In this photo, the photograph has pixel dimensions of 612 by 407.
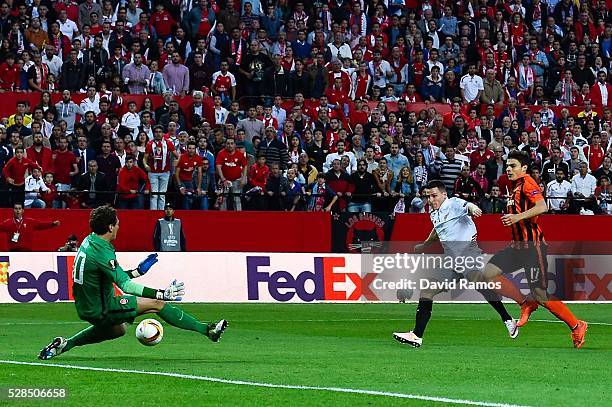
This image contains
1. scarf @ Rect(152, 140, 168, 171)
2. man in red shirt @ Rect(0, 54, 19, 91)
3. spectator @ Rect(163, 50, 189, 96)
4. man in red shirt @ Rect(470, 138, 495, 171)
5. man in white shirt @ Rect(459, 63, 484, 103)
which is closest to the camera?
scarf @ Rect(152, 140, 168, 171)

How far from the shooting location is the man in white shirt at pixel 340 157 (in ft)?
94.8

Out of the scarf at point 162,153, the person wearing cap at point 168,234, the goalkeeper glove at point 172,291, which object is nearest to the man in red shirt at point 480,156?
the person wearing cap at point 168,234

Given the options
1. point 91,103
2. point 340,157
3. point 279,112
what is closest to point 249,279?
point 340,157

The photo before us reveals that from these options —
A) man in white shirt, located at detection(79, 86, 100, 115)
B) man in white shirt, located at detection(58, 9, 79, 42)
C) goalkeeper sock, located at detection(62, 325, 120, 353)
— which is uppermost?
man in white shirt, located at detection(58, 9, 79, 42)

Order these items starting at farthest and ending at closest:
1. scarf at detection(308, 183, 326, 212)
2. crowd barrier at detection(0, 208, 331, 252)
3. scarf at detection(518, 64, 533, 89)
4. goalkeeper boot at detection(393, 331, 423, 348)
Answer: scarf at detection(518, 64, 533, 89)
scarf at detection(308, 183, 326, 212)
crowd barrier at detection(0, 208, 331, 252)
goalkeeper boot at detection(393, 331, 423, 348)

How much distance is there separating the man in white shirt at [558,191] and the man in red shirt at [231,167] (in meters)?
7.51

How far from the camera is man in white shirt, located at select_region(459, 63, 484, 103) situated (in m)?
33.7

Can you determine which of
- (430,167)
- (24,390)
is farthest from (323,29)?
(24,390)

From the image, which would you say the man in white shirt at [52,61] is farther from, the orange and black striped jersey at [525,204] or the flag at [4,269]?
the orange and black striped jersey at [525,204]

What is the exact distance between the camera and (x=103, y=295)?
12.3 meters

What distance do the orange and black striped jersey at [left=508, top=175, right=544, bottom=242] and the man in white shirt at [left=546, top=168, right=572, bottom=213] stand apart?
15.7 m

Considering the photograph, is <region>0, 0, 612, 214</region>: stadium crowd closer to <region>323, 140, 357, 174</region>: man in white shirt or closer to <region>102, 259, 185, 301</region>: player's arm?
<region>323, 140, 357, 174</region>: man in white shirt

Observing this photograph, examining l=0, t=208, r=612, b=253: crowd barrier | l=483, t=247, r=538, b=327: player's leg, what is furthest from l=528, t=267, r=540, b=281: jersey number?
l=0, t=208, r=612, b=253: crowd barrier

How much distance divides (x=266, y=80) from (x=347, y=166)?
360 cm
